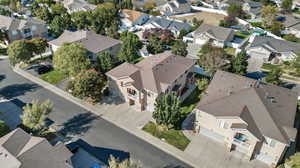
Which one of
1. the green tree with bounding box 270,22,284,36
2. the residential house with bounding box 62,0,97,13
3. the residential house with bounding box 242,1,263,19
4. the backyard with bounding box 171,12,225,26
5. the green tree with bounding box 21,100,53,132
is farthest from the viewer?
the backyard with bounding box 171,12,225,26

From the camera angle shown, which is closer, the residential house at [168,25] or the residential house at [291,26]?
the residential house at [168,25]

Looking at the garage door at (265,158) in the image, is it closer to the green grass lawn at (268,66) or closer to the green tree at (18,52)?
the green grass lawn at (268,66)

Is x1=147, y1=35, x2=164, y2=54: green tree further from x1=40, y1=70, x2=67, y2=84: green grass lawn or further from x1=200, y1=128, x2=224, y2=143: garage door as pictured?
Answer: x1=200, y1=128, x2=224, y2=143: garage door

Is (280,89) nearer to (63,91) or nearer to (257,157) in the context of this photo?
(257,157)

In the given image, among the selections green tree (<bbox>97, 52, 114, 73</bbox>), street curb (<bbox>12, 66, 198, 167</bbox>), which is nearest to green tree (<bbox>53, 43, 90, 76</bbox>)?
green tree (<bbox>97, 52, 114, 73</bbox>)

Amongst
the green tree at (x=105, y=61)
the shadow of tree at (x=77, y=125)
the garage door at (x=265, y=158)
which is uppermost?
the green tree at (x=105, y=61)

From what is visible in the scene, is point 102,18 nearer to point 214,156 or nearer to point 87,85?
point 87,85

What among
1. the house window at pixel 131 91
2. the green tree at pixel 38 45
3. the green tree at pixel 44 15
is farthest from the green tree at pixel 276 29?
the green tree at pixel 44 15
